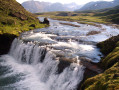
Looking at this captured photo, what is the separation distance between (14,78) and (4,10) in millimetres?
59144

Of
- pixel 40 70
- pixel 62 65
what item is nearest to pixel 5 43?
pixel 40 70

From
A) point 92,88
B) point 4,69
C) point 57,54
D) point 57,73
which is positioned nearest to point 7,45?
point 4,69

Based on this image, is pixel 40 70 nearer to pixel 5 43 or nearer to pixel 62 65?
pixel 62 65

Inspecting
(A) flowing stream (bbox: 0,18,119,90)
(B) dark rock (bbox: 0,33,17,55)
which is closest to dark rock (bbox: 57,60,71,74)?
(A) flowing stream (bbox: 0,18,119,90)

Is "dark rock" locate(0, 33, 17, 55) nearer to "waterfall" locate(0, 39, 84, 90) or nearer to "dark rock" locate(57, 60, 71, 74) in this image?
"waterfall" locate(0, 39, 84, 90)

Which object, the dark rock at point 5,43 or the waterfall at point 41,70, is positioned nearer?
the waterfall at point 41,70

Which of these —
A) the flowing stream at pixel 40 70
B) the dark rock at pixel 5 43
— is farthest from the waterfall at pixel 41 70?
the dark rock at pixel 5 43

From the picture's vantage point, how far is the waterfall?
22906 mm

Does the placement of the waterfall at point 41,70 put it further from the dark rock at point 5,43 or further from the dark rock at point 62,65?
the dark rock at point 5,43

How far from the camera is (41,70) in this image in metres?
29.5

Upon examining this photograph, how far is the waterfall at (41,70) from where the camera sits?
22.9 meters

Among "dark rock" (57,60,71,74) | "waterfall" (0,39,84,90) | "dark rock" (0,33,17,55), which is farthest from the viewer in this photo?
"dark rock" (0,33,17,55)

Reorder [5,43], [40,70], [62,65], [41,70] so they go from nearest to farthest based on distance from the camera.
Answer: [62,65] → [41,70] → [40,70] → [5,43]

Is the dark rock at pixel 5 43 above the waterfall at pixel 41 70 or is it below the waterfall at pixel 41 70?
above
